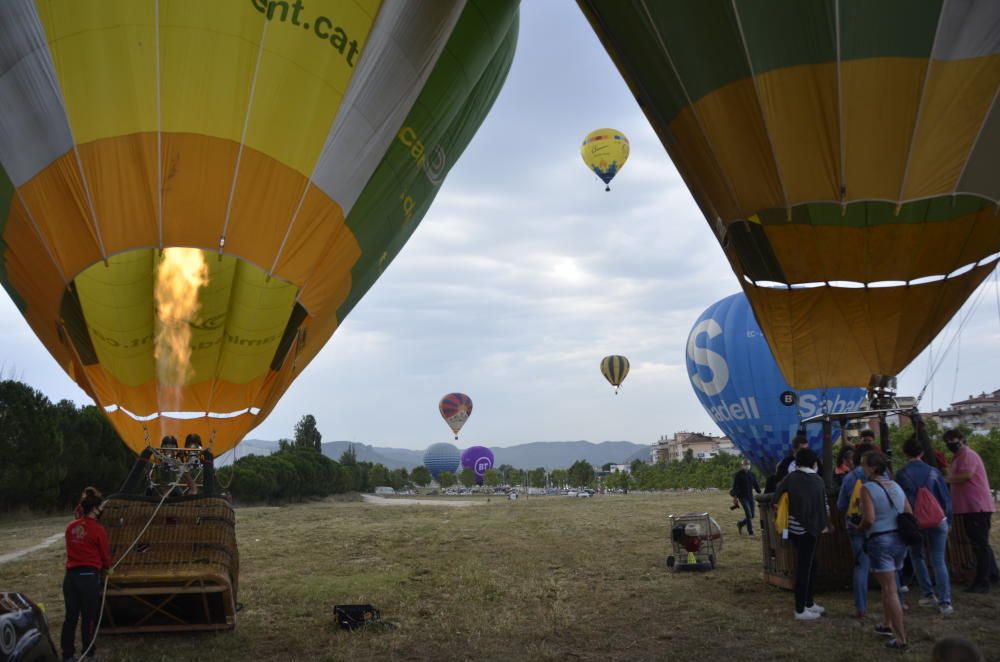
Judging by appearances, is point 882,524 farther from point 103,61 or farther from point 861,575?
point 103,61

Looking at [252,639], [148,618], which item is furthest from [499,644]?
[148,618]

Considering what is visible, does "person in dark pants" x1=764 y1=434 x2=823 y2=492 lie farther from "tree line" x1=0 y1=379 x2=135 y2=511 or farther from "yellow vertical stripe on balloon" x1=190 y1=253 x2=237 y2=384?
"tree line" x1=0 y1=379 x2=135 y2=511

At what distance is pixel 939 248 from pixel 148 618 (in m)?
8.42

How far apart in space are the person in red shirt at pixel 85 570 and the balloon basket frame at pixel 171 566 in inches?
8.5

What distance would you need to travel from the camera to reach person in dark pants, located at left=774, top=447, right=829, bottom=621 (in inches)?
232

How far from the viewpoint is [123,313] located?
7.17m

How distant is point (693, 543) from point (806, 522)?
2.92 meters

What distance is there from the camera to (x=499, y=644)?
5.66 m

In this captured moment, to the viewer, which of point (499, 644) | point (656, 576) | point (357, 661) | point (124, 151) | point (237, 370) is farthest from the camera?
point (656, 576)

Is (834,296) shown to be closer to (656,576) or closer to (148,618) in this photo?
(656,576)

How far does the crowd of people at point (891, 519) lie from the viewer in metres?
5.30

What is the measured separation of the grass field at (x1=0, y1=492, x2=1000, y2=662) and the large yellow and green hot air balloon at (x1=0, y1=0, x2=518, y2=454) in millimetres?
2414

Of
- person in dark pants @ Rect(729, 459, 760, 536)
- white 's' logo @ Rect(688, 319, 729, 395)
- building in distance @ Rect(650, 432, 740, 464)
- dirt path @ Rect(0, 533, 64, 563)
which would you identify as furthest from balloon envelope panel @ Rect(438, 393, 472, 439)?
building in distance @ Rect(650, 432, 740, 464)

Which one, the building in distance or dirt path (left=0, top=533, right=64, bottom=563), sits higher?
the building in distance
